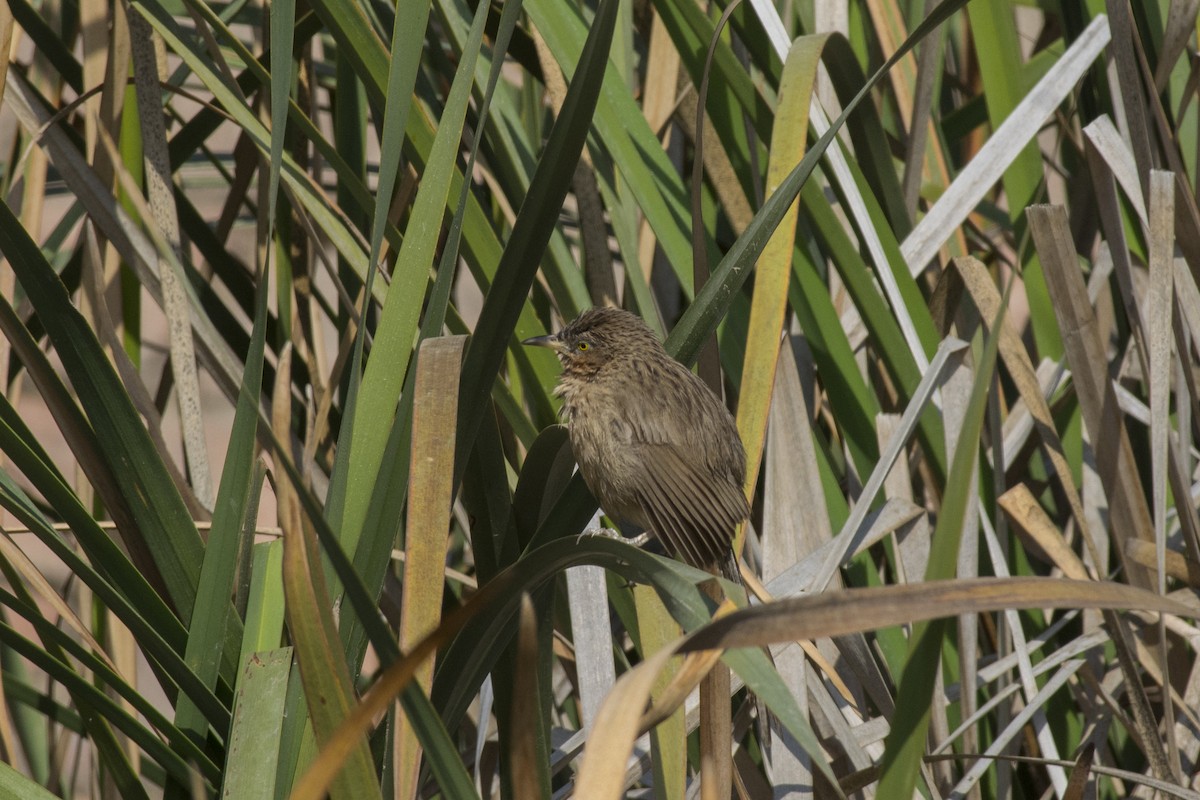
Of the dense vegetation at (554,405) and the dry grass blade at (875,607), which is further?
the dense vegetation at (554,405)

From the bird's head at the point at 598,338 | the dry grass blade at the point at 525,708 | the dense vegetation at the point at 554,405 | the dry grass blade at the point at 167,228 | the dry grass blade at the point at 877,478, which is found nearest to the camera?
the dry grass blade at the point at 525,708

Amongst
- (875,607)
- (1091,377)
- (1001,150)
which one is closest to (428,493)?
(875,607)

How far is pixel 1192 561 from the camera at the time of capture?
7.81ft

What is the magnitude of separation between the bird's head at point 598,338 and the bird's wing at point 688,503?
0.69 ft

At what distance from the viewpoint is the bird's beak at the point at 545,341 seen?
7.19ft

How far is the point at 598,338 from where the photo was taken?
246cm

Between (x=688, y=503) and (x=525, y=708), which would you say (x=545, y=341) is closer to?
(x=688, y=503)

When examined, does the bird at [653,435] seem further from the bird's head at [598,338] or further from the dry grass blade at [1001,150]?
the dry grass blade at [1001,150]

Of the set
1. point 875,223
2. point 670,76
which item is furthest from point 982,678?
point 670,76

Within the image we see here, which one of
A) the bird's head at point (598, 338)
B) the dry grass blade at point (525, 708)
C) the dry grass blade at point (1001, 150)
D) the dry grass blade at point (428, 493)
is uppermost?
the dry grass blade at point (1001, 150)

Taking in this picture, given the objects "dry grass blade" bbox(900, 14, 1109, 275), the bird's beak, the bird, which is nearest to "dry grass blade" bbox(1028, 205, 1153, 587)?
"dry grass blade" bbox(900, 14, 1109, 275)

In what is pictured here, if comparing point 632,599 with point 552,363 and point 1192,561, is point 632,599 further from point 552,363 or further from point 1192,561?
point 1192,561

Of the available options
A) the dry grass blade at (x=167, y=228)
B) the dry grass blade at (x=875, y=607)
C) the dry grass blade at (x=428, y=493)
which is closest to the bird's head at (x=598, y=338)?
the dry grass blade at (x=167, y=228)

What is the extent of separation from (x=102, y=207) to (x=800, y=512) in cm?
144
